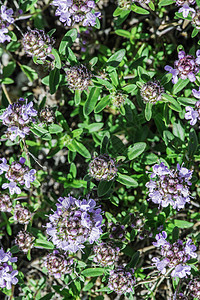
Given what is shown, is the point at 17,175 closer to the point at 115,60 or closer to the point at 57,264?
the point at 57,264

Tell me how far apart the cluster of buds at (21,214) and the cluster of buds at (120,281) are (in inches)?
50.7

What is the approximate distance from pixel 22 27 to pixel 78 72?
2.85 meters

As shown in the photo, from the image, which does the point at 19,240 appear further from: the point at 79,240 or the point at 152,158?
the point at 152,158

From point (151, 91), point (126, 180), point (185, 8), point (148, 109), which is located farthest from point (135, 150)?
point (185, 8)

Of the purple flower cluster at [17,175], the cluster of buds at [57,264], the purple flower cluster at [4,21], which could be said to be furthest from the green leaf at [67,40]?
the cluster of buds at [57,264]

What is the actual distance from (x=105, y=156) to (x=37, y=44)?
4.98ft

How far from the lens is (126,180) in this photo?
14.2 ft

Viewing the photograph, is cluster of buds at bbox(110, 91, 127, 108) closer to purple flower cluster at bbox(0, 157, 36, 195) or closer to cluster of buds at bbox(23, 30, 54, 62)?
cluster of buds at bbox(23, 30, 54, 62)

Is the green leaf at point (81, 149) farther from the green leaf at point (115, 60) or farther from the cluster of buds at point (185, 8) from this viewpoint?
the cluster of buds at point (185, 8)

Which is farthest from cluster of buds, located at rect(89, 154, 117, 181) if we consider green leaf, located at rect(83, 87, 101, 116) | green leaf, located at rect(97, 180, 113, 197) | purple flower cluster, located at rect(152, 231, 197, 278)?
purple flower cluster, located at rect(152, 231, 197, 278)

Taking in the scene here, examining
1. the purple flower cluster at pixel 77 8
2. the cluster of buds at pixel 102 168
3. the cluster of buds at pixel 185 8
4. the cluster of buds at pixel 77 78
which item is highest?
the purple flower cluster at pixel 77 8

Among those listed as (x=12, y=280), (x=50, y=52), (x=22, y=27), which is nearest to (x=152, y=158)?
(x=50, y=52)

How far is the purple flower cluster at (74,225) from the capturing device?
3.70 meters

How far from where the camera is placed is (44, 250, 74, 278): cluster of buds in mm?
4043
